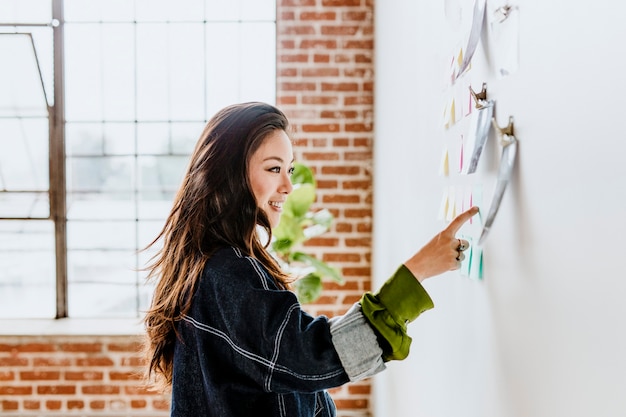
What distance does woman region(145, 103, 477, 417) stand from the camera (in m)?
1.09

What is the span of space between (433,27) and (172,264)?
100 cm

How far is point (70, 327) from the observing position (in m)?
3.34

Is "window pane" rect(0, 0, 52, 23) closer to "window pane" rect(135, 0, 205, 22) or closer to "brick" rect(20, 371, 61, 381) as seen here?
"window pane" rect(135, 0, 205, 22)

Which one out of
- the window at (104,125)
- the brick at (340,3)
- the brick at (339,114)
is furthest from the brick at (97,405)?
the brick at (340,3)

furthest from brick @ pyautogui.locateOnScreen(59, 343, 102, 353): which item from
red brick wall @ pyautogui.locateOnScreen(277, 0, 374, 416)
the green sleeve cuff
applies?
the green sleeve cuff

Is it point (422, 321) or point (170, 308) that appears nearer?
point (170, 308)

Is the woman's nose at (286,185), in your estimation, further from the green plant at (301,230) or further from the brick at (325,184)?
the brick at (325,184)


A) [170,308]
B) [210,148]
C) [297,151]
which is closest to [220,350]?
[170,308]

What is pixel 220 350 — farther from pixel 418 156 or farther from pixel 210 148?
pixel 418 156

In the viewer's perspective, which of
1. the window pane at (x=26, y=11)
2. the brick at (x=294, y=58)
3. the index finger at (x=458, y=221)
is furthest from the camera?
the window pane at (x=26, y=11)

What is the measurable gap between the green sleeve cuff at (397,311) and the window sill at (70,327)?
235cm

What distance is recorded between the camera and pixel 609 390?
0.70 metres

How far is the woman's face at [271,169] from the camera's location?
1.29m

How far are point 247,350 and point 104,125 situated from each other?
2723 millimetres
